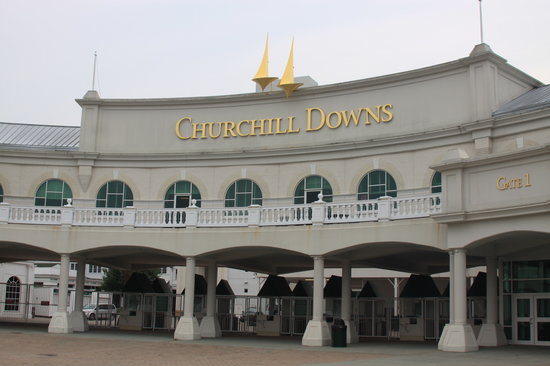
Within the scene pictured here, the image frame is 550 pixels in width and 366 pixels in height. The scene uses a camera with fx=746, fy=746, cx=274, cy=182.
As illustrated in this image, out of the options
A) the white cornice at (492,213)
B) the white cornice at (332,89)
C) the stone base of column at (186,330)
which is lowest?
the stone base of column at (186,330)

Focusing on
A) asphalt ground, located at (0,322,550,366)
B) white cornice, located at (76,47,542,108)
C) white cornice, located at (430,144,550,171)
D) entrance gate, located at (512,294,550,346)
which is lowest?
→ asphalt ground, located at (0,322,550,366)

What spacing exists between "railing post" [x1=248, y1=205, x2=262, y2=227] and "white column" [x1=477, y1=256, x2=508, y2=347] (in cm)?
830

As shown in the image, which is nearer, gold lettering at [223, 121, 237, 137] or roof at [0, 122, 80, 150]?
gold lettering at [223, 121, 237, 137]

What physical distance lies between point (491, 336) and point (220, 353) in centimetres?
930

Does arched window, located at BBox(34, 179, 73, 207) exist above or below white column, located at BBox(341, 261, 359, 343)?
above

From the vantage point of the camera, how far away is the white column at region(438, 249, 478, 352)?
22281 millimetres

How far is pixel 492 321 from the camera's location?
2548cm

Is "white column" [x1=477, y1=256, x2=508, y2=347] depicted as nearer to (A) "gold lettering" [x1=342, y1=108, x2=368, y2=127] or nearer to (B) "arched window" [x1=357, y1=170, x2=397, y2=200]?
(B) "arched window" [x1=357, y1=170, x2=397, y2=200]

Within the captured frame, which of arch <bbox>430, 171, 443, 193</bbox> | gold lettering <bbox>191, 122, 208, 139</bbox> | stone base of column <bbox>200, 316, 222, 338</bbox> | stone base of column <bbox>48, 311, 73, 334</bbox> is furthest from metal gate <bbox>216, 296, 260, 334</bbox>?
arch <bbox>430, 171, 443, 193</bbox>

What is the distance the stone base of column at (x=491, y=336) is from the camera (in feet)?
82.7

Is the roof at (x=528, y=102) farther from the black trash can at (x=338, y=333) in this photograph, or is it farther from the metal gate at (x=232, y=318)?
the metal gate at (x=232, y=318)

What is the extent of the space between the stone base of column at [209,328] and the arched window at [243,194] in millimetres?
5731

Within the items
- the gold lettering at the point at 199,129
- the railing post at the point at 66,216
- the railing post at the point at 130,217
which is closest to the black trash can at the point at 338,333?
the railing post at the point at 130,217

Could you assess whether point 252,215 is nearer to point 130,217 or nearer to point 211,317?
point 130,217
